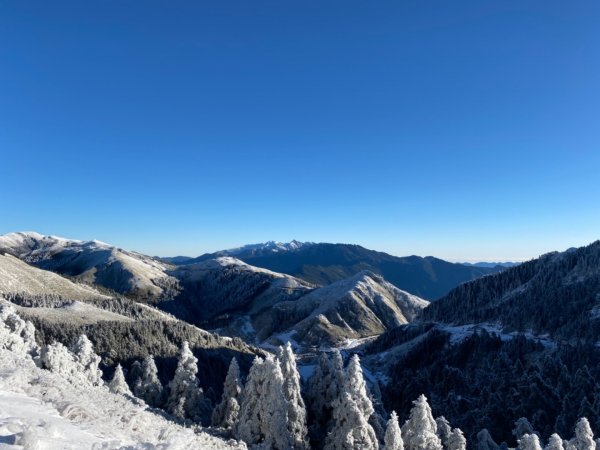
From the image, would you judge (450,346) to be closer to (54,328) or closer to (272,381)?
(272,381)

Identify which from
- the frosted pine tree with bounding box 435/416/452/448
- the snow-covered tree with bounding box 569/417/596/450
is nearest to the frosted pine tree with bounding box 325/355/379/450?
the frosted pine tree with bounding box 435/416/452/448

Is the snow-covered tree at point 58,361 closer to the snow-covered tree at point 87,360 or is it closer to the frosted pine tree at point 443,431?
the snow-covered tree at point 87,360

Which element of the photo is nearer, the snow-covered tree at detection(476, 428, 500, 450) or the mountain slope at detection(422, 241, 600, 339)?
the snow-covered tree at detection(476, 428, 500, 450)

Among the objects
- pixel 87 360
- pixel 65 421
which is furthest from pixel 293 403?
pixel 87 360

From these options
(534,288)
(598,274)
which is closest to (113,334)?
(534,288)

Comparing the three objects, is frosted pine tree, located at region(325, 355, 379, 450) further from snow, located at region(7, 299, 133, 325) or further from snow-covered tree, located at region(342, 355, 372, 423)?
snow, located at region(7, 299, 133, 325)

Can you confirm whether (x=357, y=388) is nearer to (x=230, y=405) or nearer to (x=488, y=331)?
(x=230, y=405)
